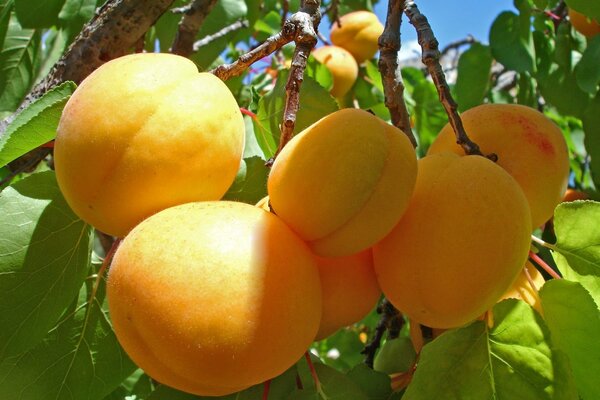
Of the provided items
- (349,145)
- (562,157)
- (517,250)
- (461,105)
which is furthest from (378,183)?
(461,105)

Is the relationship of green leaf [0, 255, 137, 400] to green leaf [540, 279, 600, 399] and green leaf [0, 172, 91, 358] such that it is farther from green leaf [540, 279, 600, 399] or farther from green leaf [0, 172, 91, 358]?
green leaf [540, 279, 600, 399]

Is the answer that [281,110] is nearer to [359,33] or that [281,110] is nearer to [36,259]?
[36,259]

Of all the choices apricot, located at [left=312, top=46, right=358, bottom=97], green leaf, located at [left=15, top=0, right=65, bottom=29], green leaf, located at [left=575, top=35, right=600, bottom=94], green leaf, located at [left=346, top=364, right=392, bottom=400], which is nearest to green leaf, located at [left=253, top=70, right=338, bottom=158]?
green leaf, located at [left=346, top=364, right=392, bottom=400]

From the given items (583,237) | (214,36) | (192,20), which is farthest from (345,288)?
(214,36)

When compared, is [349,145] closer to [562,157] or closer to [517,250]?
[517,250]

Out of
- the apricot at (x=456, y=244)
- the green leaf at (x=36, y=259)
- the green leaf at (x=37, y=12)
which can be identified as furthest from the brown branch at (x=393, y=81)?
the green leaf at (x=37, y=12)

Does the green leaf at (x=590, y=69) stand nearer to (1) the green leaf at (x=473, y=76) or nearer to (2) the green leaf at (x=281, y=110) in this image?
(1) the green leaf at (x=473, y=76)

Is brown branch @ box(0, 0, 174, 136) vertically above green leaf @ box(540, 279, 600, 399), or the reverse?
brown branch @ box(0, 0, 174, 136)

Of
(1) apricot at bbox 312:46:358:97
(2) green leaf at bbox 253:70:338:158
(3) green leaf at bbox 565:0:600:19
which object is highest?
(3) green leaf at bbox 565:0:600:19
